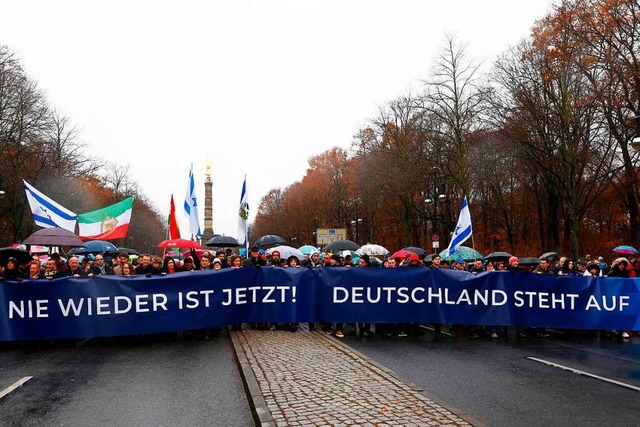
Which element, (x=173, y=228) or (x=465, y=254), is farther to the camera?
(x=465, y=254)

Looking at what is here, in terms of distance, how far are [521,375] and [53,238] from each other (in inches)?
429

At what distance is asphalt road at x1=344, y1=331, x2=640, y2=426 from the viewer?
6598 millimetres

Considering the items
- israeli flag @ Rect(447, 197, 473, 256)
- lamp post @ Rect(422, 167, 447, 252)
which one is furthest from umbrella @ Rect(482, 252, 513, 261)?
lamp post @ Rect(422, 167, 447, 252)

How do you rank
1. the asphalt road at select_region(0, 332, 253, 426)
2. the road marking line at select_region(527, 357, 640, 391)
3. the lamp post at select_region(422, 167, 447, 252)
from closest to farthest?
1. the asphalt road at select_region(0, 332, 253, 426)
2. the road marking line at select_region(527, 357, 640, 391)
3. the lamp post at select_region(422, 167, 447, 252)

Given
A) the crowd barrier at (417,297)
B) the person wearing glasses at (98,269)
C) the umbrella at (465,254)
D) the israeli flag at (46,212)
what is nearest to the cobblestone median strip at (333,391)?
the crowd barrier at (417,297)

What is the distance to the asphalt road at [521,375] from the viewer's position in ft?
21.6

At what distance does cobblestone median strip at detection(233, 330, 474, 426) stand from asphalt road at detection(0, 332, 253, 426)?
1.47ft

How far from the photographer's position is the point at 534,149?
3472cm

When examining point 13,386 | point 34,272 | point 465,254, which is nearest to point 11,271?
point 34,272

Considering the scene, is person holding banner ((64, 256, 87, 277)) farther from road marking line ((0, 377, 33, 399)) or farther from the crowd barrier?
road marking line ((0, 377, 33, 399))

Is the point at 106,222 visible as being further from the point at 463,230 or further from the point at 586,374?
the point at 586,374

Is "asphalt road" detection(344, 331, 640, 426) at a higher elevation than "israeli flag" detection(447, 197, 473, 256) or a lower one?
lower

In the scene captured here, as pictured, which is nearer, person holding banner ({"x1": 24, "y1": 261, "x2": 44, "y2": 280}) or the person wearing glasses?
person holding banner ({"x1": 24, "y1": 261, "x2": 44, "y2": 280})

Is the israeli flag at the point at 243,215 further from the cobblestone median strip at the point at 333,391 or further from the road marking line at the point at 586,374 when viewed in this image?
the road marking line at the point at 586,374
